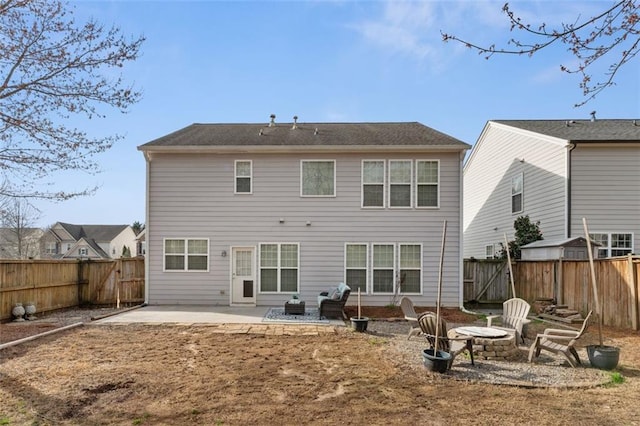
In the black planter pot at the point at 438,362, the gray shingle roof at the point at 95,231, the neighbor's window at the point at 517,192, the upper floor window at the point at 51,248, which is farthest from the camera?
the gray shingle roof at the point at 95,231

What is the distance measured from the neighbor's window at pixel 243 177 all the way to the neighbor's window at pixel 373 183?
3.74m

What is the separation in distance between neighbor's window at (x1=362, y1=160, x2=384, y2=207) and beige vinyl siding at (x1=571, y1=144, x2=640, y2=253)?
626cm

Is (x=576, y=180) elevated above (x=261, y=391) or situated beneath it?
elevated above

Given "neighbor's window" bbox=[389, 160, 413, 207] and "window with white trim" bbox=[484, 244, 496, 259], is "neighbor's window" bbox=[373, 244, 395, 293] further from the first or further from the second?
"window with white trim" bbox=[484, 244, 496, 259]

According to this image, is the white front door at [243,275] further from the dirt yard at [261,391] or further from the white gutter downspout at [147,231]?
the dirt yard at [261,391]

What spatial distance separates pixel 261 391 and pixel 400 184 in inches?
354

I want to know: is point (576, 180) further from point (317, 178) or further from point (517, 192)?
point (317, 178)

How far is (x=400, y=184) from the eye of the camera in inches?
500

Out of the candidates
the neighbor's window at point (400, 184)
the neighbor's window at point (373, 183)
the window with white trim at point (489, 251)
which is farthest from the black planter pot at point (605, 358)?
the window with white trim at point (489, 251)

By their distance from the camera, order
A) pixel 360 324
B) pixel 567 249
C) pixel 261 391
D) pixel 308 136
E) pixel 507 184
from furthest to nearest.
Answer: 1. pixel 507 184
2. pixel 308 136
3. pixel 567 249
4. pixel 360 324
5. pixel 261 391

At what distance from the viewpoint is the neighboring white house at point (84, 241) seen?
140 feet

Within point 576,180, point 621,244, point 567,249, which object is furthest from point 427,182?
point 621,244

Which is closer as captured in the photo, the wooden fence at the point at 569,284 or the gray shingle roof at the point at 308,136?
the wooden fence at the point at 569,284

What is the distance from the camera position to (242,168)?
1288 centimetres
